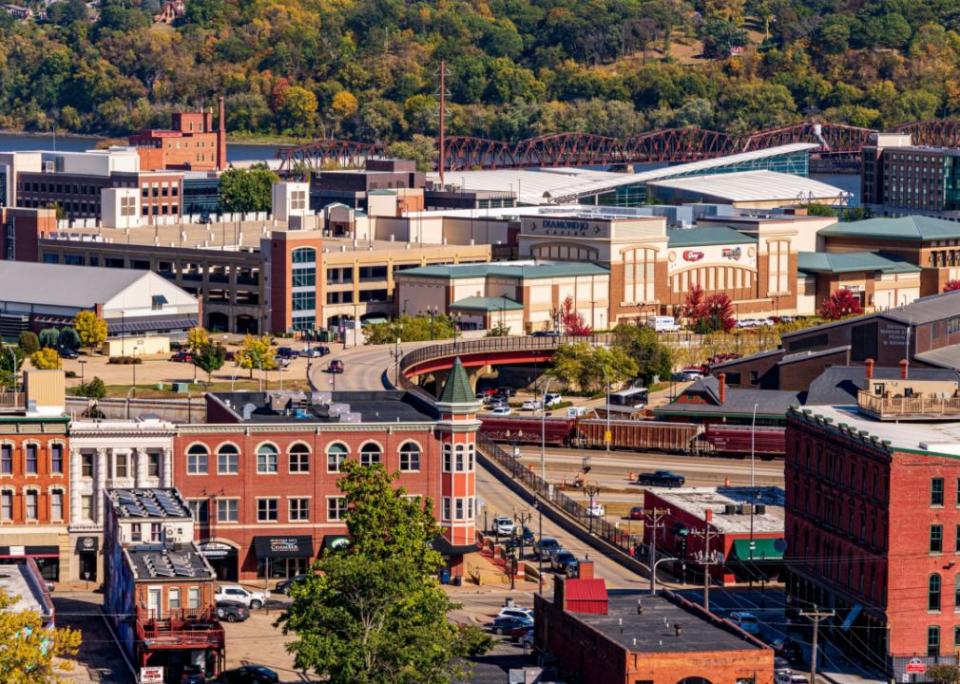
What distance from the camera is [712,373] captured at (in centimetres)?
12456

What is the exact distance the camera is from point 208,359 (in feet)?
416

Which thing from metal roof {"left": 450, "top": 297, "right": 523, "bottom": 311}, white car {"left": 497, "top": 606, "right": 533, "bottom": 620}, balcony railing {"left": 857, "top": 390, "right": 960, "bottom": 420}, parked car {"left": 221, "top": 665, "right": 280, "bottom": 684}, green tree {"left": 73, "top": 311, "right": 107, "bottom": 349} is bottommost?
parked car {"left": 221, "top": 665, "right": 280, "bottom": 684}

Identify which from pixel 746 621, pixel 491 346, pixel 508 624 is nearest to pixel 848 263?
pixel 491 346

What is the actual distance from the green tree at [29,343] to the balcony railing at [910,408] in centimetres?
6222

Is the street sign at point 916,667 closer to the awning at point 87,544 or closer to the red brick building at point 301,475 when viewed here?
the red brick building at point 301,475

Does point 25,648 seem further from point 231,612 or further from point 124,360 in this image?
point 124,360

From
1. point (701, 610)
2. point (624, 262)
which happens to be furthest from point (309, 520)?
point (624, 262)

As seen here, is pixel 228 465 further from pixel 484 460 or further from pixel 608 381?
pixel 608 381

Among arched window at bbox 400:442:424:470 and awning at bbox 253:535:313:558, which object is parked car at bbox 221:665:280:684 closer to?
awning at bbox 253:535:313:558

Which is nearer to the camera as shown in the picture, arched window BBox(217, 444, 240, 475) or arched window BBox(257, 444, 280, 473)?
arched window BBox(217, 444, 240, 475)

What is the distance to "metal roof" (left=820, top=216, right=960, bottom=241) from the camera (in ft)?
575

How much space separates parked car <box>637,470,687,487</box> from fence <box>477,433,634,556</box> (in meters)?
4.22

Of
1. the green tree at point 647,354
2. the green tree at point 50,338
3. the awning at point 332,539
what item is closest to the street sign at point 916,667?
the awning at point 332,539

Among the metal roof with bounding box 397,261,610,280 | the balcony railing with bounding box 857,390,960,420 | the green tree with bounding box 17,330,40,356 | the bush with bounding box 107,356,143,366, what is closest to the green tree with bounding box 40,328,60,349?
the green tree with bounding box 17,330,40,356
